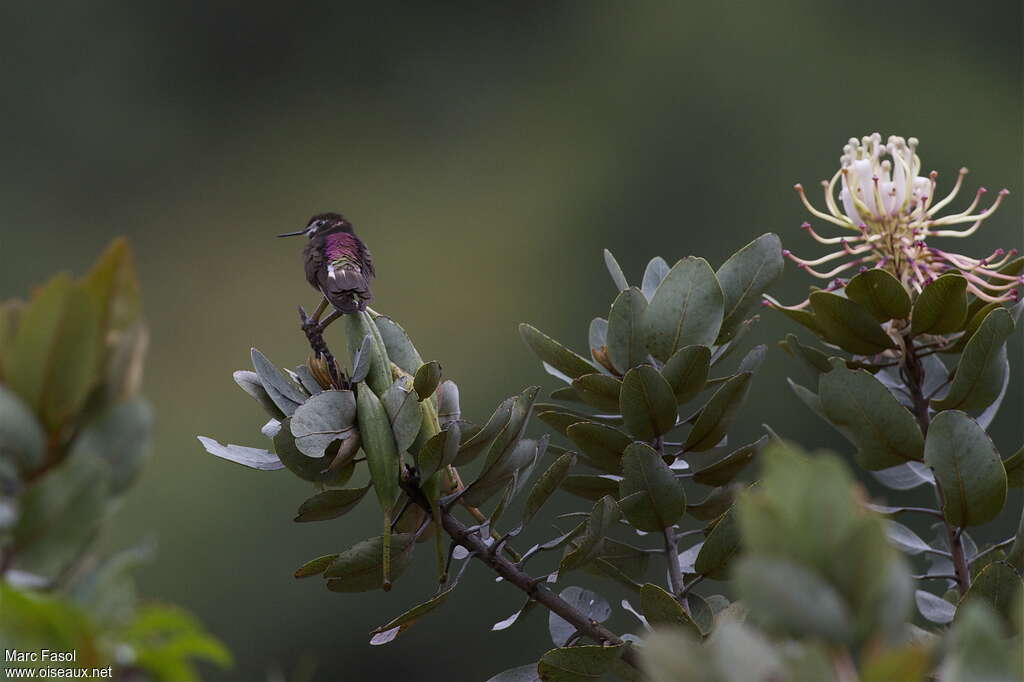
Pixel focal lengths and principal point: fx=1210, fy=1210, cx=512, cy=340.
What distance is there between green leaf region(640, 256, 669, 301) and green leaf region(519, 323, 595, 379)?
0.32ft

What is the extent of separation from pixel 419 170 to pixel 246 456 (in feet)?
14.7

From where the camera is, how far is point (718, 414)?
63 cm

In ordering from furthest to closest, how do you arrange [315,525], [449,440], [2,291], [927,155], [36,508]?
[2,291] < [927,155] < [315,525] < [449,440] < [36,508]

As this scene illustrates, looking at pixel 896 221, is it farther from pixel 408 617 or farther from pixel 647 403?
pixel 408 617

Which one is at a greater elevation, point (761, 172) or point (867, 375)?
point (761, 172)

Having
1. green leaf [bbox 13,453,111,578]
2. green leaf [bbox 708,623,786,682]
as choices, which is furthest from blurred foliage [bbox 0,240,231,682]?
green leaf [bbox 708,623,786,682]

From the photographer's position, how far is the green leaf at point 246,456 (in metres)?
0.59

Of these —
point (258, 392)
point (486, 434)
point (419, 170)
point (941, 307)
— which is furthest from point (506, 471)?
point (419, 170)

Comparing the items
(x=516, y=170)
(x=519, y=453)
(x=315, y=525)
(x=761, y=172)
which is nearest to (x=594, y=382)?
(x=519, y=453)

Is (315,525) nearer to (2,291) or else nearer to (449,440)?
(2,291)

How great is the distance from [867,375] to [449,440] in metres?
0.21

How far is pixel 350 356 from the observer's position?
0.61 meters

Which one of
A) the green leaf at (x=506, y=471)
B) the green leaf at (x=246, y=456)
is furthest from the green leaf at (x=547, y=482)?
the green leaf at (x=246, y=456)

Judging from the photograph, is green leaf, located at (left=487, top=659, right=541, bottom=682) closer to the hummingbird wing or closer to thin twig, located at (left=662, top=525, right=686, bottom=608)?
thin twig, located at (left=662, top=525, right=686, bottom=608)
